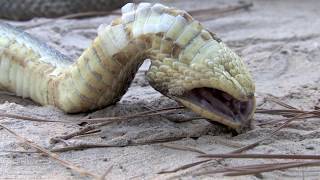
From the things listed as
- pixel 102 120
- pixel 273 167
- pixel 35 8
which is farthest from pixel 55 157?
pixel 35 8

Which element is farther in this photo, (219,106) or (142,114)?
(142,114)

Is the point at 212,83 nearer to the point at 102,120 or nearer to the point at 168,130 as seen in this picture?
the point at 168,130

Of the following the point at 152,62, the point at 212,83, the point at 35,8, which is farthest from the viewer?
the point at 35,8

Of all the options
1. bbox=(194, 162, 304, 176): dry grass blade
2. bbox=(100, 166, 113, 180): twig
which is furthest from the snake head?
bbox=(100, 166, 113, 180): twig

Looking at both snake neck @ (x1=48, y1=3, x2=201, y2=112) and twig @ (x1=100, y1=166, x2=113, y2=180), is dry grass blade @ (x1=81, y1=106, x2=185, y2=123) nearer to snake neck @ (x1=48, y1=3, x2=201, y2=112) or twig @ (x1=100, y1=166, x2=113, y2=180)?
snake neck @ (x1=48, y1=3, x2=201, y2=112)

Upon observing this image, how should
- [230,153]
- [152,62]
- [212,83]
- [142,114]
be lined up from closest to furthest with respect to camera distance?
[230,153] < [212,83] < [152,62] < [142,114]

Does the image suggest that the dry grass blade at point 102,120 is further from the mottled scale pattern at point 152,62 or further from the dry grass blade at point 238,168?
the dry grass blade at point 238,168

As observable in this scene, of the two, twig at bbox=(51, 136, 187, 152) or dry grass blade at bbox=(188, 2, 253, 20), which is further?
dry grass blade at bbox=(188, 2, 253, 20)

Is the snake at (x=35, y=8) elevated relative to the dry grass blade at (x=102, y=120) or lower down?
lower down

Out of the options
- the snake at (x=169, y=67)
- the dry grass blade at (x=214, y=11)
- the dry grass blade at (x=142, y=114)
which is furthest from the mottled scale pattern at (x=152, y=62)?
the dry grass blade at (x=214, y=11)
